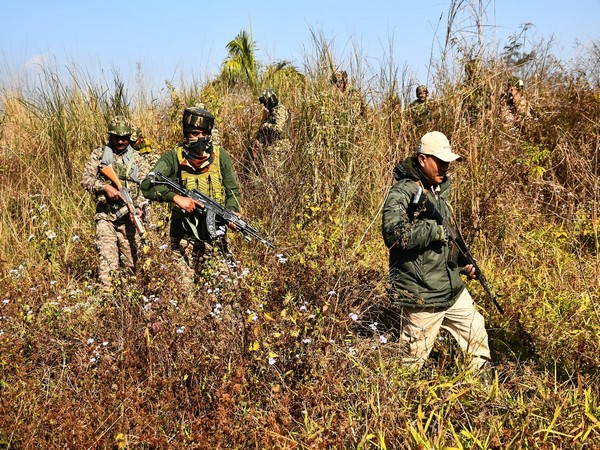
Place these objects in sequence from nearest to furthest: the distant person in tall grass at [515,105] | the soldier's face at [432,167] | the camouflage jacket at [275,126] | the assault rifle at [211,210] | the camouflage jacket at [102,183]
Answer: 1. the soldier's face at [432,167]
2. the assault rifle at [211,210]
3. the camouflage jacket at [102,183]
4. the distant person in tall grass at [515,105]
5. the camouflage jacket at [275,126]

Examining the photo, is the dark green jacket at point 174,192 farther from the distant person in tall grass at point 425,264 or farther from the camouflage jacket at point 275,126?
the camouflage jacket at point 275,126

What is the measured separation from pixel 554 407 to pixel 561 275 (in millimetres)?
2008

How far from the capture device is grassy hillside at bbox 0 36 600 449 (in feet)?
7.98

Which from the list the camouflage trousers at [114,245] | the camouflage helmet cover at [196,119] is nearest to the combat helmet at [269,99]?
the camouflage trousers at [114,245]

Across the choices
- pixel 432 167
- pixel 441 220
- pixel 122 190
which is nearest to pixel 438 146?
pixel 432 167

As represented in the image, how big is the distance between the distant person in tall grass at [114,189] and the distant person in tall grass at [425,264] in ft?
8.57

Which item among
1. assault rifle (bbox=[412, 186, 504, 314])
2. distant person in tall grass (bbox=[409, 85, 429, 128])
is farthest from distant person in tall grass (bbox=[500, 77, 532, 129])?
assault rifle (bbox=[412, 186, 504, 314])

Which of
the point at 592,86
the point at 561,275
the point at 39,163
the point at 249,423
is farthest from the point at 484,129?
the point at 39,163

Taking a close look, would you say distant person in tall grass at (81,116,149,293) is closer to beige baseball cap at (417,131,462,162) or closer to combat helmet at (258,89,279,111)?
combat helmet at (258,89,279,111)

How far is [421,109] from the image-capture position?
526 centimetres

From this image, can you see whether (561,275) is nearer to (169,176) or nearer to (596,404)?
(596,404)

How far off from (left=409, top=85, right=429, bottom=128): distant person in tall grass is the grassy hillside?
0.20 feet

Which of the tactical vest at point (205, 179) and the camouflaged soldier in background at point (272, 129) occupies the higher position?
the camouflaged soldier in background at point (272, 129)

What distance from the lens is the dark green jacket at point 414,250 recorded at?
2.77m
